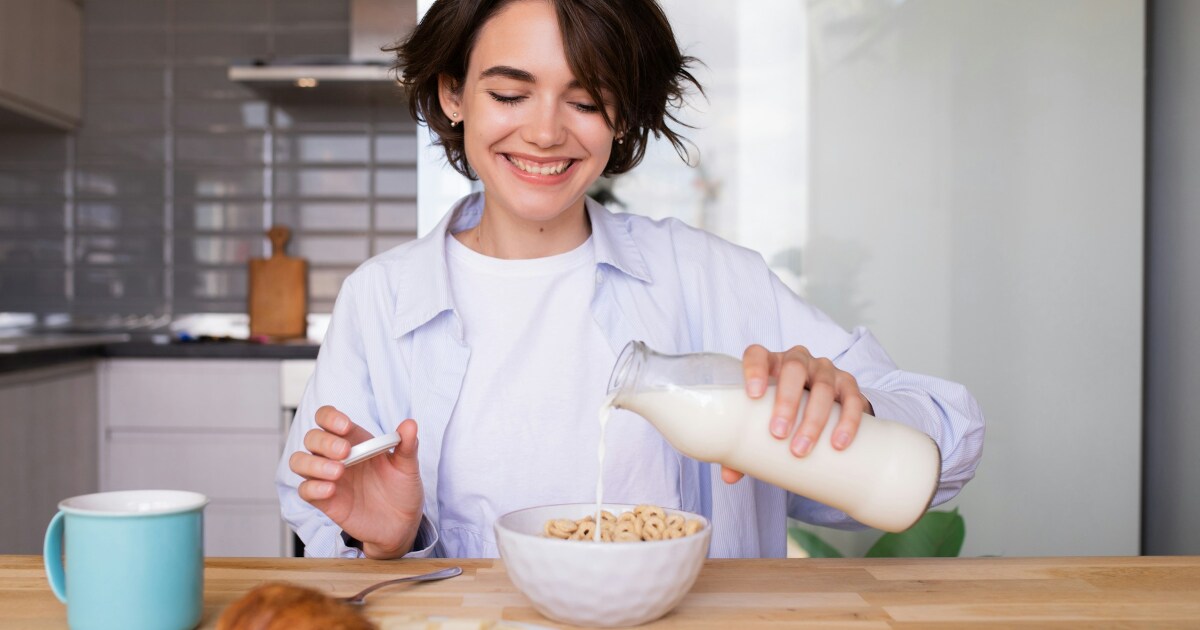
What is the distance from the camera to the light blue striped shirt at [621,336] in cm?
117

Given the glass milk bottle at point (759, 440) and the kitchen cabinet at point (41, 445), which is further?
the kitchen cabinet at point (41, 445)

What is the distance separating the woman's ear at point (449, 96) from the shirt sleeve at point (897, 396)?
0.49 meters

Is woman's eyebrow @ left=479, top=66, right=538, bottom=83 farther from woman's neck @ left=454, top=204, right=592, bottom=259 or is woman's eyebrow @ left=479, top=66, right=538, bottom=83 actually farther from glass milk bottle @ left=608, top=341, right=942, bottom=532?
glass milk bottle @ left=608, top=341, right=942, bottom=532

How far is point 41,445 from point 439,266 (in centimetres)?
174

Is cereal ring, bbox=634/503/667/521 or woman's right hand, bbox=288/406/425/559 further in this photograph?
woman's right hand, bbox=288/406/425/559

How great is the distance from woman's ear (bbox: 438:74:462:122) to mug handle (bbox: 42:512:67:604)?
77cm

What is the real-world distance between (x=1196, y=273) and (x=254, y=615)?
6.36 feet

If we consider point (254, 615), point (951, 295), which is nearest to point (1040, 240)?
Result: point (951, 295)

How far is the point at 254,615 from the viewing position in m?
0.61

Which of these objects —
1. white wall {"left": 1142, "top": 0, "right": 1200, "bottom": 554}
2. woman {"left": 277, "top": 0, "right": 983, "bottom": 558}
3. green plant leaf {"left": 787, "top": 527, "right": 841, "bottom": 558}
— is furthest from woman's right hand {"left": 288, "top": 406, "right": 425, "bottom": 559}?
white wall {"left": 1142, "top": 0, "right": 1200, "bottom": 554}

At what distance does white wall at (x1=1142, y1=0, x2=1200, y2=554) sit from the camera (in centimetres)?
196

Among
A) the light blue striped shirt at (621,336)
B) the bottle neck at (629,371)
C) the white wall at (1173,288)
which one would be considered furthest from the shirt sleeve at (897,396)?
the white wall at (1173,288)

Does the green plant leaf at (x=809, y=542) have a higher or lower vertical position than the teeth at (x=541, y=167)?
lower

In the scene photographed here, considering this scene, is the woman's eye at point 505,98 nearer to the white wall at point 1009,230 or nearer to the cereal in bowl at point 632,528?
the cereal in bowl at point 632,528
